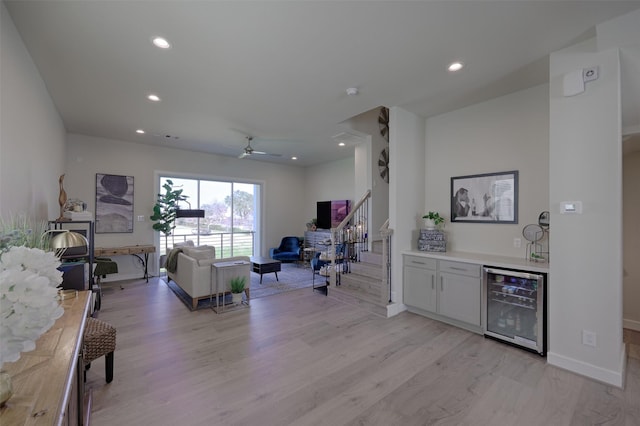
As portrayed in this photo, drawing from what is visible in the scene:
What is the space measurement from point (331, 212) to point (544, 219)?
5.00 metres

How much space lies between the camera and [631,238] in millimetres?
3695

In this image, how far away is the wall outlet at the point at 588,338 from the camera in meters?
2.44

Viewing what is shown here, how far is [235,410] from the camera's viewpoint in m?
2.05

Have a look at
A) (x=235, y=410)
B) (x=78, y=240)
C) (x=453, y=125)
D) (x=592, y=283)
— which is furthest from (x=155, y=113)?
(x=592, y=283)

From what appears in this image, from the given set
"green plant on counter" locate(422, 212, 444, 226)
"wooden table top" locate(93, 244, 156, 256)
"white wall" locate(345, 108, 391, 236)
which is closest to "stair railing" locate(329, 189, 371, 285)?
"white wall" locate(345, 108, 391, 236)

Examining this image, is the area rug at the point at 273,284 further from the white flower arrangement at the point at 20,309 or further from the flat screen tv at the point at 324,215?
the white flower arrangement at the point at 20,309

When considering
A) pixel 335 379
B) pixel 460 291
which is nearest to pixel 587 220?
pixel 460 291

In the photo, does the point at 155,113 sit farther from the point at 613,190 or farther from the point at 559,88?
the point at 613,190

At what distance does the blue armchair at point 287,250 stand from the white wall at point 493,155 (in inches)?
160

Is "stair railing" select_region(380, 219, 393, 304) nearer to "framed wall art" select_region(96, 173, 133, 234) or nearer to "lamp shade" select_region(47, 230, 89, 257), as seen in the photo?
"lamp shade" select_region(47, 230, 89, 257)

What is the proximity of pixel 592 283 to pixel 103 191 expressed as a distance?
25.3ft

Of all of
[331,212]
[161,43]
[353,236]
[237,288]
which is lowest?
[237,288]

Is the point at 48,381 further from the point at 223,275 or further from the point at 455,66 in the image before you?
the point at 455,66

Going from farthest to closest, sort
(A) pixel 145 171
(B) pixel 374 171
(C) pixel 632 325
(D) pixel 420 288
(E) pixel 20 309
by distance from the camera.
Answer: (A) pixel 145 171 < (B) pixel 374 171 < (D) pixel 420 288 < (C) pixel 632 325 < (E) pixel 20 309
